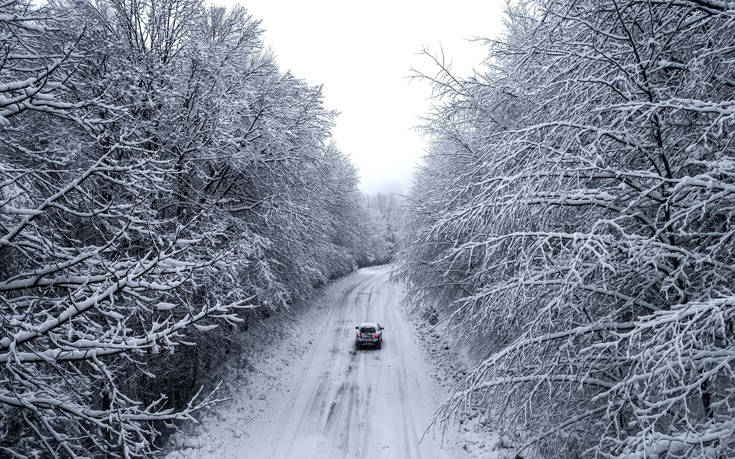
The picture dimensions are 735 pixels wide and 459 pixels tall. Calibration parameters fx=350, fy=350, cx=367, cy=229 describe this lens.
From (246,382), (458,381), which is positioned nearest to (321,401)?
(246,382)

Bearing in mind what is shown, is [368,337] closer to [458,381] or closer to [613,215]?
[458,381]

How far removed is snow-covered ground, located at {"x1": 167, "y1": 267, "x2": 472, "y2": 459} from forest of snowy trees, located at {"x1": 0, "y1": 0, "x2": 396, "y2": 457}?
159 cm

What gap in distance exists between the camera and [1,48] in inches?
186

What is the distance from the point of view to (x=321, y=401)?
467 inches

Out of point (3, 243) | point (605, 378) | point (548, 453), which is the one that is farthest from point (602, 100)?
point (3, 243)

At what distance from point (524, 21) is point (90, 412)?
10461 millimetres

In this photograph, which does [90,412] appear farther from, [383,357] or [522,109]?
[383,357]

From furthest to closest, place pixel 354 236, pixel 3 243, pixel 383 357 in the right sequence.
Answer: pixel 354 236 < pixel 383 357 < pixel 3 243

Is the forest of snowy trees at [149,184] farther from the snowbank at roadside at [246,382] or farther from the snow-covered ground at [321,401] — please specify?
the snow-covered ground at [321,401]

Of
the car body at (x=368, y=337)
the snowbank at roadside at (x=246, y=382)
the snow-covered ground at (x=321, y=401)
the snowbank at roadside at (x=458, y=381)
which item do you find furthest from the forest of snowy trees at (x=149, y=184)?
the snowbank at roadside at (x=458, y=381)

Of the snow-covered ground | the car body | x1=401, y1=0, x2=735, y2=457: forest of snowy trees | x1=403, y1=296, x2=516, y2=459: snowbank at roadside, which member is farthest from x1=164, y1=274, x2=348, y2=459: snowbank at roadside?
x1=401, y1=0, x2=735, y2=457: forest of snowy trees

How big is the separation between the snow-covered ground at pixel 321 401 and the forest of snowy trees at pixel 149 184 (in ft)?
5.21

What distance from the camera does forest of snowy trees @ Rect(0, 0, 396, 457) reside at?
171 inches

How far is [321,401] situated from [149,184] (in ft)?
30.3
